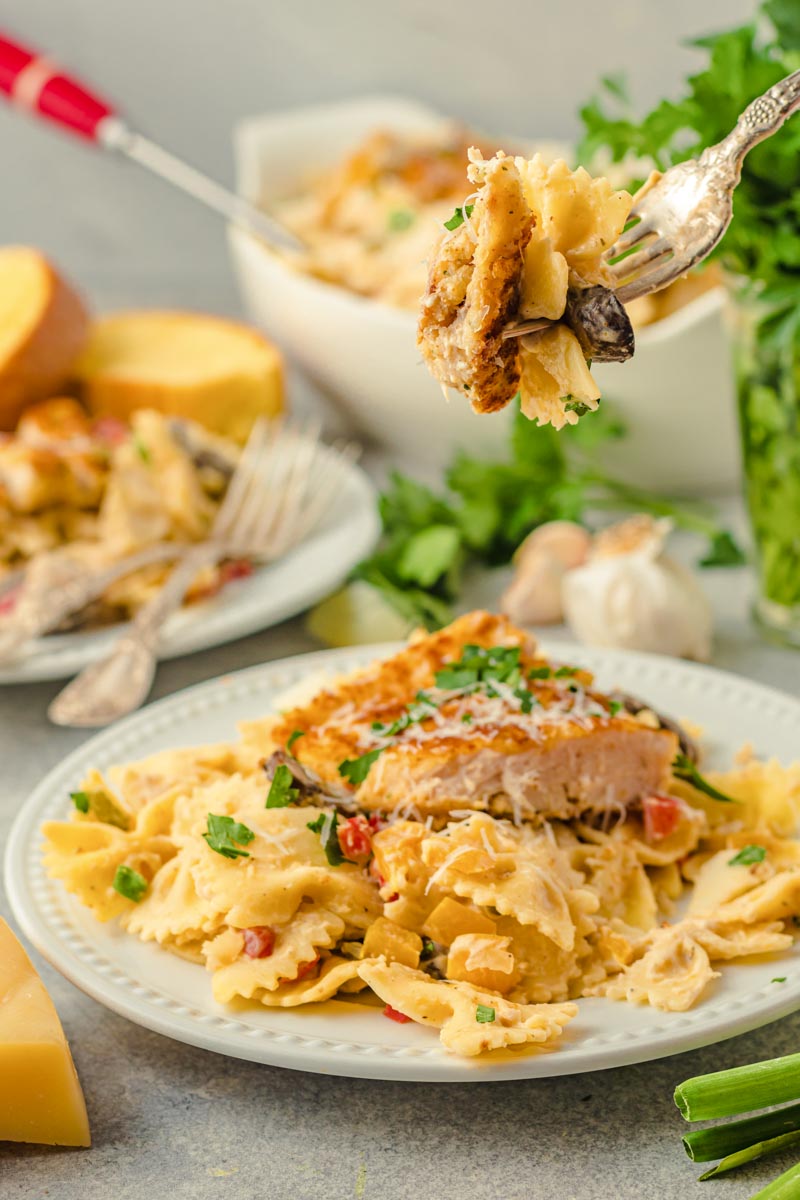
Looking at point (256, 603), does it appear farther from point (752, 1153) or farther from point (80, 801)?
point (752, 1153)

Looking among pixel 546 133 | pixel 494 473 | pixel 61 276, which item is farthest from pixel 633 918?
pixel 546 133

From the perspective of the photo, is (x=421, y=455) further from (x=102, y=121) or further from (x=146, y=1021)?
(x=146, y=1021)

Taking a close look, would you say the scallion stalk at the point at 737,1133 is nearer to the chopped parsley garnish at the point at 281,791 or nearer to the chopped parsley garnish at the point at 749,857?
the chopped parsley garnish at the point at 749,857

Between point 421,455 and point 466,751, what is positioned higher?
point 466,751

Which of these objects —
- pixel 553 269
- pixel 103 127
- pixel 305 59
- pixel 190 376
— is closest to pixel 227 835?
pixel 553 269

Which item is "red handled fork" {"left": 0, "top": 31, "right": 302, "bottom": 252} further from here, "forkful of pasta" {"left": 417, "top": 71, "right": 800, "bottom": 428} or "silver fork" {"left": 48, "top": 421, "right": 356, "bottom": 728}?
"forkful of pasta" {"left": 417, "top": 71, "right": 800, "bottom": 428}
